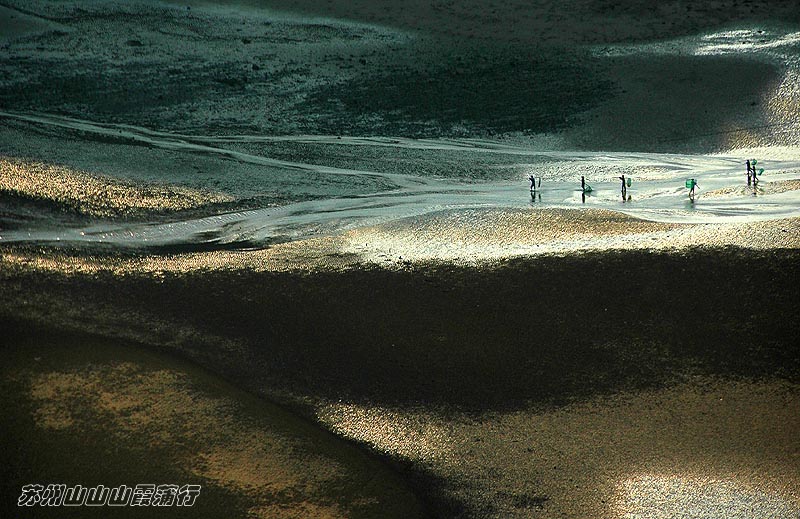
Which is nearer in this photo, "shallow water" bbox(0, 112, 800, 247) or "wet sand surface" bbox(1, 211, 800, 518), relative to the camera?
"wet sand surface" bbox(1, 211, 800, 518)

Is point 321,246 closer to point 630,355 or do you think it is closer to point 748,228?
point 630,355

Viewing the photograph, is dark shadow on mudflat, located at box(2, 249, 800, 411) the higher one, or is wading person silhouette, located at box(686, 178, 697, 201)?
wading person silhouette, located at box(686, 178, 697, 201)

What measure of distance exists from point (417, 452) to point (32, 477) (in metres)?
1.34

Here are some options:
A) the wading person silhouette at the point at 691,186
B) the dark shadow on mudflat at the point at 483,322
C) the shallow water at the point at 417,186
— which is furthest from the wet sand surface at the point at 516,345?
the wading person silhouette at the point at 691,186

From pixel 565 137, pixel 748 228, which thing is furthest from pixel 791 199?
pixel 565 137

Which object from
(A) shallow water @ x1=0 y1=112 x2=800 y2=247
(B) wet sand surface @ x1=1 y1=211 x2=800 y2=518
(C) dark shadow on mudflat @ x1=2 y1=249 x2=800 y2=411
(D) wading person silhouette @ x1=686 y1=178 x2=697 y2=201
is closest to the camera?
(B) wet sand surface @ x1=1 y1=211 x2=800 y2=518

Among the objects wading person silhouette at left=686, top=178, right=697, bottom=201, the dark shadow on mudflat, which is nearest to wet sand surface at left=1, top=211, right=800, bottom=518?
the dark shadow on mudflat

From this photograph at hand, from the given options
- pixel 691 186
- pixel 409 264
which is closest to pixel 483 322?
pixel 409 264

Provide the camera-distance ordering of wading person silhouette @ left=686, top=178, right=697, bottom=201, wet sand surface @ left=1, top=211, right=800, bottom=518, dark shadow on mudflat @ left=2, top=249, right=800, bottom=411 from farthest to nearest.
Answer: wading person silhouette @ left=686, top=178, right=697, bottom=201
dark shadow on mudflat @ left=2, top=249, right=800, bottom=411
wet sand surface @ left=1, top=211, right=800, bottom=518

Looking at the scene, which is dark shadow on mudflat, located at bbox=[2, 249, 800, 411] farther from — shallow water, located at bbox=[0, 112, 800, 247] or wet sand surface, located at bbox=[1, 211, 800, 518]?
shallow water, located at bbox=[0, 112, 800, 247]

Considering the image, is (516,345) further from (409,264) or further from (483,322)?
(409,264)

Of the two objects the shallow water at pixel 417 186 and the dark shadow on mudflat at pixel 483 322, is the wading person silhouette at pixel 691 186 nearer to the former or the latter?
the shallow water at pixel 417 186

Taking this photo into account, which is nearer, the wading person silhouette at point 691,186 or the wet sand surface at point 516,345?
the wet sand surface at point 516,345

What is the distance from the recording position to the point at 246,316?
4086mm
